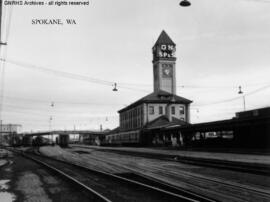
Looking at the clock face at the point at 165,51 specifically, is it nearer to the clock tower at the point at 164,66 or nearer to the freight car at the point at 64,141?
the clock tower at the point at 164,66

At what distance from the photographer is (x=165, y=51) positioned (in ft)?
370

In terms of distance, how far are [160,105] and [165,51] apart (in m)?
21.1

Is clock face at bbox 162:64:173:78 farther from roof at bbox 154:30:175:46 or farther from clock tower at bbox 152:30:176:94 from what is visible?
roof at bbox 154:30:175:46

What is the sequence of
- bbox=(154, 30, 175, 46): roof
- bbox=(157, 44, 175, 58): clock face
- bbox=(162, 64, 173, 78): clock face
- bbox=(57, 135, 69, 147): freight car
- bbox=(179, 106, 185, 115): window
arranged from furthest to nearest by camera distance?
bbox=(154, 30, 175, 46): roof → bbox=(157, 44, 175, 58): clock face → bbox=(162, 64, 173, 78): clock face → bbox=(179, 106, 185, 115): window → bbox=(57, 135, 69, 147): freight car

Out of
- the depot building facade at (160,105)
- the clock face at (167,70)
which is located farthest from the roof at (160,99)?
the clock face at (167,70)

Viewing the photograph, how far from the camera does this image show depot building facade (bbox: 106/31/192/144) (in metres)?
91.3

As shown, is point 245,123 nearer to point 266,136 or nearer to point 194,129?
point 266,136

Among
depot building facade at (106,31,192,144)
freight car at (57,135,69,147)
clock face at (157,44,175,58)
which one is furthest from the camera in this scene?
clock face at (157,44,175,58)

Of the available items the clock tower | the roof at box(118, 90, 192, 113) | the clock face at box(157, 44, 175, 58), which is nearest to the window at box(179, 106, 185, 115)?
the roof at box(118, 90, 192, 113)

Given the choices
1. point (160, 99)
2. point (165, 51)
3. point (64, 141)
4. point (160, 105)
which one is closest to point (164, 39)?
point (165, 51)

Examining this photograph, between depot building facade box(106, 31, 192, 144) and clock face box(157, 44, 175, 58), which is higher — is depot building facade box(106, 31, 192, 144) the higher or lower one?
the lower one

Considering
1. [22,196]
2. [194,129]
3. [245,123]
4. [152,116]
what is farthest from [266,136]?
[152,116]

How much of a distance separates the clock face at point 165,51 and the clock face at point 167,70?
10.1 feet

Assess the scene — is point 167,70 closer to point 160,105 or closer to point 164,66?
point 164,66
